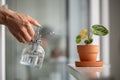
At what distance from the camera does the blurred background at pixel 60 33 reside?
186 cm

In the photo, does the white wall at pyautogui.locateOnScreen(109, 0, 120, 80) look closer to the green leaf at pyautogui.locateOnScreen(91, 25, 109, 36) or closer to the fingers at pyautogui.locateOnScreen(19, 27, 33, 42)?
the green leaf at pyautogui.locateOnScreen(91, 25, 109, 36)

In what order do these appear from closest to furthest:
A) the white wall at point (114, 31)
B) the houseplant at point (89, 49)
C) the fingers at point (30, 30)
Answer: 1. the fingers at point (30, 30)
2. the houseplant at point (89, 49)
3. the white wall at point (114, 31)

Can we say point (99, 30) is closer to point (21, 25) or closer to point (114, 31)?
point (21, 25)

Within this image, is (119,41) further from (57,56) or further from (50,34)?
(50,34)

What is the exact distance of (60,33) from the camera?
187 centimetres

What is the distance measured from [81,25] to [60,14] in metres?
0.20

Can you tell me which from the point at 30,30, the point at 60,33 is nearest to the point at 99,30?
the point at 30,30

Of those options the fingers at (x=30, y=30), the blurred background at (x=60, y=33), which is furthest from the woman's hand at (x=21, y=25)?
the blurred background at (x=60, y=33)

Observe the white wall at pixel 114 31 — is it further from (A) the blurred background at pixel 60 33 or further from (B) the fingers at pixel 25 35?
(B) the fingers at pixel 25 35

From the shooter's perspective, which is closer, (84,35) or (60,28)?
(84,35)

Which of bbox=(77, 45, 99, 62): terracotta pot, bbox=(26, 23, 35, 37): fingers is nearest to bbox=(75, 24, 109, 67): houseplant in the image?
bbox=(77, 45, 99, 62): terracotta pot

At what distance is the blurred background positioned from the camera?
1857 millimetres

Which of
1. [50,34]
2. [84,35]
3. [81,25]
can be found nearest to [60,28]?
[81,25]

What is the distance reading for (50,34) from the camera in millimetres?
936
